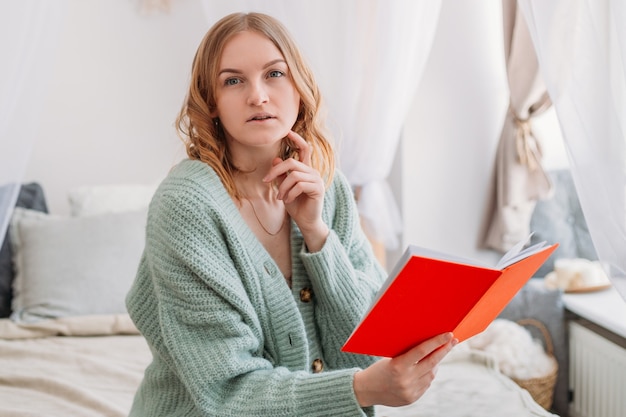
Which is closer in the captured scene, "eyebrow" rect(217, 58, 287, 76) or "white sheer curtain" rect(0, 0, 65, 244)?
"eyebrow" rect(217, 58, 287, 76)

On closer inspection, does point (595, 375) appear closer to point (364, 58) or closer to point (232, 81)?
point (364, 58)

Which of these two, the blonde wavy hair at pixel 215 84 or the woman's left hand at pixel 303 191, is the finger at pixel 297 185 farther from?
the blonde wavy hair at pixel 215 84

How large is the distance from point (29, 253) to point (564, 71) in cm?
186

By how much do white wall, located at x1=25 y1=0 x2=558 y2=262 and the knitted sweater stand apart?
161 centimetres

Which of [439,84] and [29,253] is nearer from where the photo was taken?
[29,253]

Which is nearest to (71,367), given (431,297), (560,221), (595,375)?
(431,297)

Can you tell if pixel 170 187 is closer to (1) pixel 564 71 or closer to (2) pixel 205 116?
(2) pixel 205 116

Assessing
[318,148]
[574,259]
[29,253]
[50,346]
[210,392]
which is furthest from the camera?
[574,259]

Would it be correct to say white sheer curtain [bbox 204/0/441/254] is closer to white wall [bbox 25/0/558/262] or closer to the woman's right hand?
white wall [bbox 25/0/558/262]

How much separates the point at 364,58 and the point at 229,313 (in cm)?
122

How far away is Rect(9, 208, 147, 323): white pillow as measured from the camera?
2379mm

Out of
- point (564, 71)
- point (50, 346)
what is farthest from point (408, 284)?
point (50, 346)

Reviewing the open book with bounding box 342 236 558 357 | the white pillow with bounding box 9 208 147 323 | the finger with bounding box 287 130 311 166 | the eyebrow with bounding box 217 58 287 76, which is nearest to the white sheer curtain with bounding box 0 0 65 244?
the eyebrow with bounding box 217 58 287 76

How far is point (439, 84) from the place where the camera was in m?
2.84
